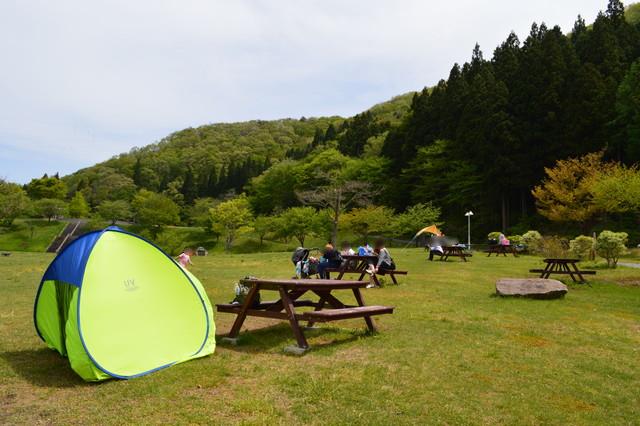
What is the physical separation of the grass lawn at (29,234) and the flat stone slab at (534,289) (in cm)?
5859

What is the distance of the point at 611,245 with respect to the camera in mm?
17531

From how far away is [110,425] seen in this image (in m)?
3.79

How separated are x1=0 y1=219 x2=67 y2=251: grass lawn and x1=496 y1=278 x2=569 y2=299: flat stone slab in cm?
5859

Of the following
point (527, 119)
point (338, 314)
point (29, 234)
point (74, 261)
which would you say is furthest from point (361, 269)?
point (29, 234)

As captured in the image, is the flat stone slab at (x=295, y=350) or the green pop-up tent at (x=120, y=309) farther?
the flat stone slab at (x=295, y=350)

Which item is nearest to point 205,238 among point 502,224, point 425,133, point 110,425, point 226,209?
point 226,209

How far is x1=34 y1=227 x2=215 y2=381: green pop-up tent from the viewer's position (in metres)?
5.14

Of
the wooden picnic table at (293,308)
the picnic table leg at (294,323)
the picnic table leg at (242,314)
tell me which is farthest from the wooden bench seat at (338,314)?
the picnic table leg at (242,314)

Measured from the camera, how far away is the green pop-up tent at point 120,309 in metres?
5.14

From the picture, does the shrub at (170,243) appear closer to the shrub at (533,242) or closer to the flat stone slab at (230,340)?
the shrub at (533,242)

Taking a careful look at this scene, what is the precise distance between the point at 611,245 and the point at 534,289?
8.73m

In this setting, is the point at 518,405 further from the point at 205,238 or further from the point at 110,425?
the point at 205,238

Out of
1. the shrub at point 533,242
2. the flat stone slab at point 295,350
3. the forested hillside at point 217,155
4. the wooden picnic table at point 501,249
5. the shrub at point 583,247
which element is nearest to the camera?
the flat stone slab at point 295,350

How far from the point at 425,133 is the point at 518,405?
48035 millimetres
